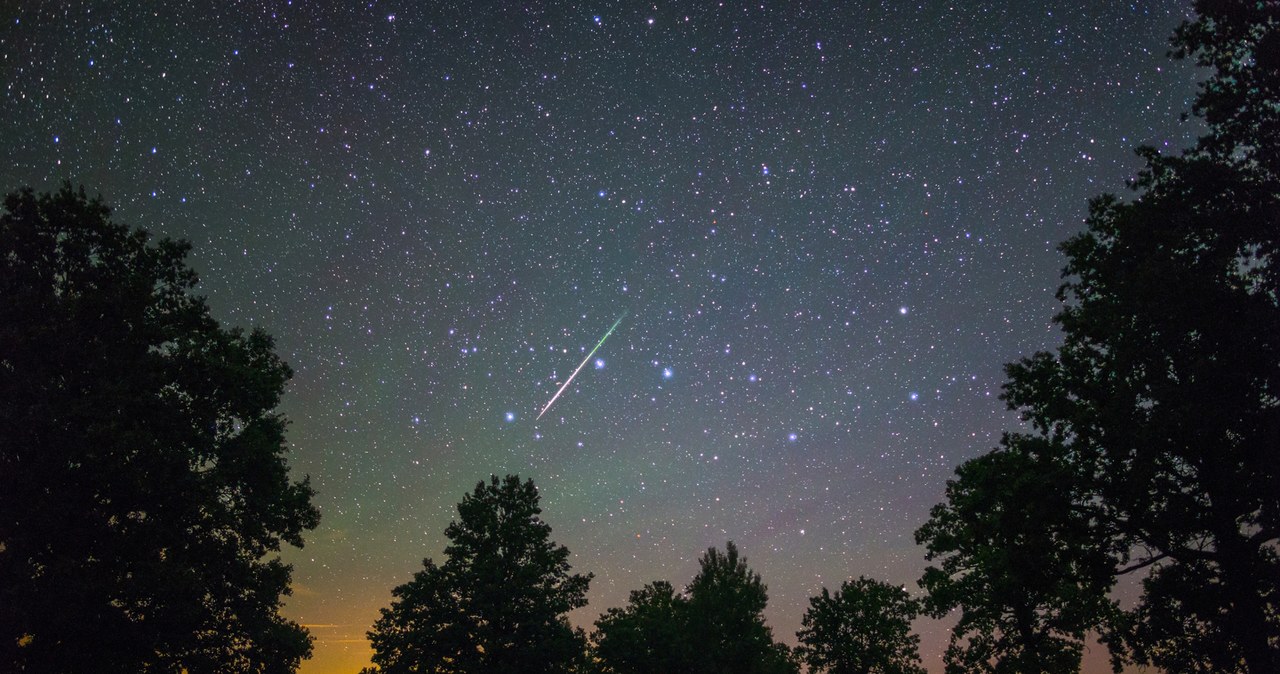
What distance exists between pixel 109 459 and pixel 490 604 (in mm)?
20944

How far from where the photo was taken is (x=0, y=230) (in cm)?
1634

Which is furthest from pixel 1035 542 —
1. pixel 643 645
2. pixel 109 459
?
pixel 643 645

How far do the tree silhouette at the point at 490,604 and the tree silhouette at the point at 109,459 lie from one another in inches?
534

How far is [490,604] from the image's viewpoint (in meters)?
33.1

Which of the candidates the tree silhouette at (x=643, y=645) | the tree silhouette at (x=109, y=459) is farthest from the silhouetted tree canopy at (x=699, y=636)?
the tree silhouette at (x=109, y=459)

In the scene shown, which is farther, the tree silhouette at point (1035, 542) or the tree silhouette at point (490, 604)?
the tree silhouette at point (490, 604)

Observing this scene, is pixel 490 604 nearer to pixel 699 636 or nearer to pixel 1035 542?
pixel 699 636

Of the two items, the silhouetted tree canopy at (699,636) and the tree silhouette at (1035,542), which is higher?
the silhouetted tree canopy at (699,636)

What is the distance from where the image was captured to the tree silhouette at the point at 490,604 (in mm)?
32250

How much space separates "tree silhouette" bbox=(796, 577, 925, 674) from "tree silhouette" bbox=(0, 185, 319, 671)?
1596 inches

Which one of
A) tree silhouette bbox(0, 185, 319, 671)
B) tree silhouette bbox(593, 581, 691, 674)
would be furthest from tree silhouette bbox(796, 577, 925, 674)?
tree silhouette bbox(0, 185, 319, 671)

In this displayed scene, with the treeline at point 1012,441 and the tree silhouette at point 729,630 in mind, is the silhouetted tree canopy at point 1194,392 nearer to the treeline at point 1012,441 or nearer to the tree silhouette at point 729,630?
the treeline at point 1012,441

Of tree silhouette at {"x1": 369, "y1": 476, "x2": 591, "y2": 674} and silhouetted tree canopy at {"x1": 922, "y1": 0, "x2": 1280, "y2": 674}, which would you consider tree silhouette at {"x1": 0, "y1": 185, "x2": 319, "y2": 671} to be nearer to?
tree silhouette at {"x1": 369, "y1": 476, "x2": 591, "y2": 674}

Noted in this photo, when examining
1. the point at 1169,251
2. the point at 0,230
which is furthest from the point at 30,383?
the point at 1169,251
